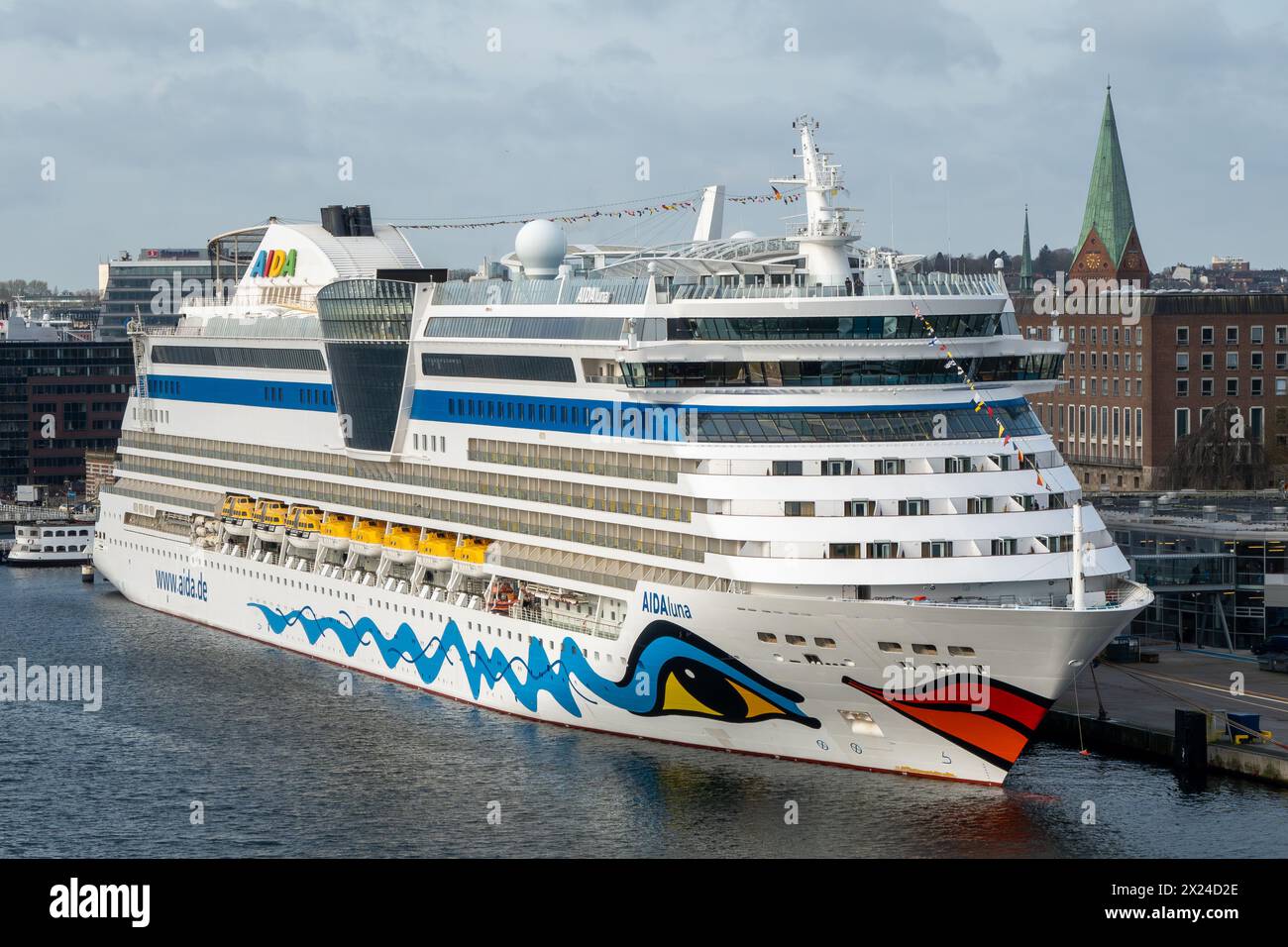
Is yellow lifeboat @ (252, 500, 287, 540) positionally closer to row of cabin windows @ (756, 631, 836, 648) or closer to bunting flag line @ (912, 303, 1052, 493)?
row of cabin windows @ (756, 631, 836, 648)

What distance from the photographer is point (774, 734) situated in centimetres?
4144

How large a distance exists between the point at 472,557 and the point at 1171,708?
16627mm

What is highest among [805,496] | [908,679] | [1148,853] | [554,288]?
[554,288]

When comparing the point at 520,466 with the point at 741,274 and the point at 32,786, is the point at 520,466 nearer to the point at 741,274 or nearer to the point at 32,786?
the point at 741,274

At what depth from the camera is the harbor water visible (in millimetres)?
37594

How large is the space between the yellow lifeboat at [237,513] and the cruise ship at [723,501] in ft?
20.0

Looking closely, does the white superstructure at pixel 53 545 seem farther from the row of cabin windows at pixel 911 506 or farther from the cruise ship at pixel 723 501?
the row of cabin windows at pixel 911 506

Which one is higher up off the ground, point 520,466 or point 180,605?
point 520,466

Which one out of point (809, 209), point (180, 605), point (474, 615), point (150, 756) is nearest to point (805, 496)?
point (809, 209)

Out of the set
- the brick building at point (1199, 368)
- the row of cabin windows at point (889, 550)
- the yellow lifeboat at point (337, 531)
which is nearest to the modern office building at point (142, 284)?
the brick building at point (1199, 368)

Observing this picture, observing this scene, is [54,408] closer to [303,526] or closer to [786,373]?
[303,526]

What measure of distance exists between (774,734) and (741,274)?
32.0ft

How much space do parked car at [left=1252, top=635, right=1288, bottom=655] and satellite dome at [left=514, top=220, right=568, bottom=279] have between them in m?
21.3

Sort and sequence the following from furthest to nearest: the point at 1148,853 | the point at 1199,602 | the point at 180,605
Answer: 1. the point at 180,605
2. the point at 1199,602
3. the point at 1148,853
